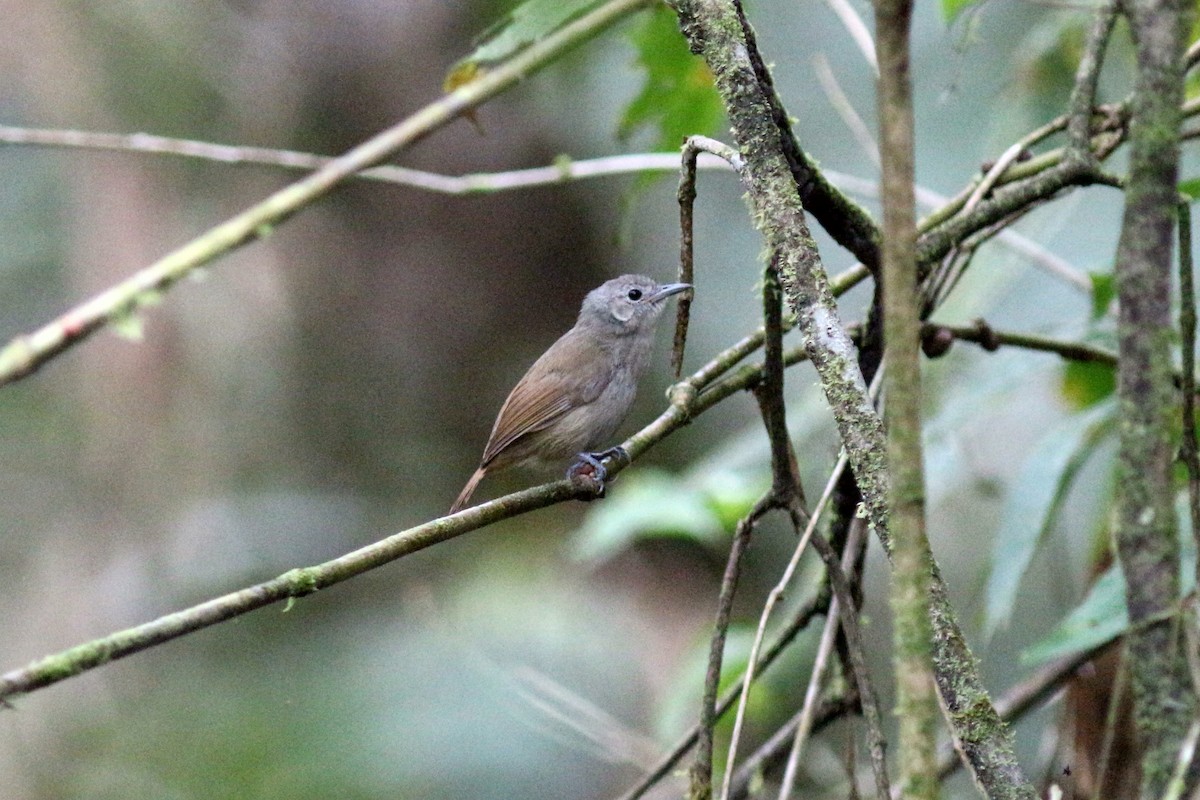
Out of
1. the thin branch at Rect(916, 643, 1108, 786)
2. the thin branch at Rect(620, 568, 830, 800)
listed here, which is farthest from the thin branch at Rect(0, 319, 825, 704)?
the thin branch at Rect(916, 643, 1108, 786)

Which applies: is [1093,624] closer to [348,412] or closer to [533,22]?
[533,22]

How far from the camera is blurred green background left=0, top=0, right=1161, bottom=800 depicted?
19.2ft

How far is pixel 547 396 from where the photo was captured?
4184mm

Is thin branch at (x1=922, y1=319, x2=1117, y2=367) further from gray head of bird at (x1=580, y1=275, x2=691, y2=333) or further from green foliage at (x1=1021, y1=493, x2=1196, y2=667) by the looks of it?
gray head of bird at (x1=580, y1=275, x2=691, y2=333)

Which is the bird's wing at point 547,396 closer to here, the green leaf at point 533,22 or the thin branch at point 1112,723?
the green leaf at point 533,22

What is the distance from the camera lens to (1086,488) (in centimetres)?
478

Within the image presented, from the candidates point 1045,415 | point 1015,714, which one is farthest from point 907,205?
point 1045,415

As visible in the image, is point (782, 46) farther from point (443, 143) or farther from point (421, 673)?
point (421, 673)

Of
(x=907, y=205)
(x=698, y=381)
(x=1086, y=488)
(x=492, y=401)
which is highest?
(x=492, y=401)

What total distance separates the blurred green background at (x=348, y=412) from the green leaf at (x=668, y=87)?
1.75 m

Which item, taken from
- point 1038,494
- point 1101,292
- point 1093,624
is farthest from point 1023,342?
point 1093,624

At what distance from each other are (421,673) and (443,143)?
3.08 metres

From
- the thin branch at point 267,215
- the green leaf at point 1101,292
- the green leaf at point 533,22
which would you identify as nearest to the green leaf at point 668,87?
the thin branch at point 267,215

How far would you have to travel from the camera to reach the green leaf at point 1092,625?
255 centimetres
